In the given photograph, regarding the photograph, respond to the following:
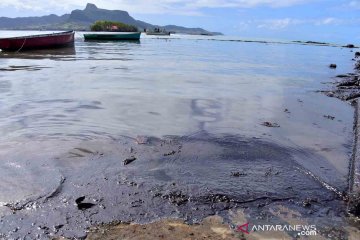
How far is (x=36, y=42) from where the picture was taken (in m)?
36.5

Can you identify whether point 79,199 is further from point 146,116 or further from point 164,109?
point 164,109

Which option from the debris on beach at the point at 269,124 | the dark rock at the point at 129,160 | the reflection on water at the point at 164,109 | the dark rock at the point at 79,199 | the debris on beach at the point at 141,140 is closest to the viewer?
the dark rock at the point at 79,199

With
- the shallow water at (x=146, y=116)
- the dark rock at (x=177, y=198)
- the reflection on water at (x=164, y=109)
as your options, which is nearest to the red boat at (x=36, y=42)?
the reflection on water at (x=164, y=109)

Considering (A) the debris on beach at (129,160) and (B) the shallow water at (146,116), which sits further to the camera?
(B) the shallow water at (146,116)

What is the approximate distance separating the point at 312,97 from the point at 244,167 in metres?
9.72

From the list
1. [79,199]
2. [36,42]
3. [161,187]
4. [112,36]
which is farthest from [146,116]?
[112,36]

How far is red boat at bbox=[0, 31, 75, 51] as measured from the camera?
33.5 meters

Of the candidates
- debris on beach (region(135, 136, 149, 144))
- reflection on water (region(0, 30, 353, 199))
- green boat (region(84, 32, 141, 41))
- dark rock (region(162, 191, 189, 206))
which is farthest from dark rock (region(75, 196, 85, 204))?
green boat (region(84, 32, 141, 41))

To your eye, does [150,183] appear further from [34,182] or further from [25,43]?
[25,43]

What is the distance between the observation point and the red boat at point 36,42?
3353 centimetres

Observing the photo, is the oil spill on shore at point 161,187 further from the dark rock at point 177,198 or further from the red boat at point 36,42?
the red boat at point 36,42

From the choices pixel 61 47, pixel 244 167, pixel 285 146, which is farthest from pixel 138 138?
pixel 61 47

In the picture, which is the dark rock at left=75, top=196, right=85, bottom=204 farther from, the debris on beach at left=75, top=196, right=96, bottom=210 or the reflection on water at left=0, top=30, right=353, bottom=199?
the reflection on water at left=0, top=30, right=353, bottom=199

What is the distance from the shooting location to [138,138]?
26.6ft
